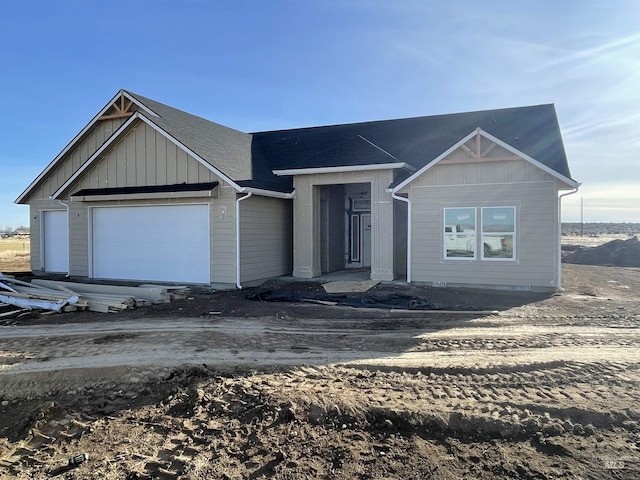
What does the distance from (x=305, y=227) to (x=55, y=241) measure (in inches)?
429

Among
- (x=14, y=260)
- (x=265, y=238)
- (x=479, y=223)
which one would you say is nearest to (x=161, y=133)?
(x=265, y=238)

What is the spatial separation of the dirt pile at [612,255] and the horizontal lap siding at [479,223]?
14.7 meters

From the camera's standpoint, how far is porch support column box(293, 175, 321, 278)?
54.5 feet

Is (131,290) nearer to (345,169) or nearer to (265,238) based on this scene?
(265,238)

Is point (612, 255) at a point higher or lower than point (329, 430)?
higher

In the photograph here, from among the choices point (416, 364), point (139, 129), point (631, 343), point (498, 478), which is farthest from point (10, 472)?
point (139, 129)

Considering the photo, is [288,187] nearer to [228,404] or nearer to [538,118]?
[538,118]

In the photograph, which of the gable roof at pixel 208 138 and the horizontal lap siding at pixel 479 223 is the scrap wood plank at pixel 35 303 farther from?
the horizontal lap siding at pixel 479 223

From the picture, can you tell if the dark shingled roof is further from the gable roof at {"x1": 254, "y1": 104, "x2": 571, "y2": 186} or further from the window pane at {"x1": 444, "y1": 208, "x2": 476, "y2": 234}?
the window pane at {"x1": 444, "y1": 208, "x2": 476, "y2": 234}

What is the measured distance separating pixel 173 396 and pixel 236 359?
1.35 m

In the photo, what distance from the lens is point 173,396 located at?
567cm

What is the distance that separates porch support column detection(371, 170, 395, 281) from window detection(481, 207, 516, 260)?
9.63 ft

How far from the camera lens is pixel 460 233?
554 inches

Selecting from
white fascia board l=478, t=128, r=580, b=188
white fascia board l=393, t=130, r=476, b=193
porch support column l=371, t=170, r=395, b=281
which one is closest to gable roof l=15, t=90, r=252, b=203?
porch support column l=371, t=170, r=395, b=281
